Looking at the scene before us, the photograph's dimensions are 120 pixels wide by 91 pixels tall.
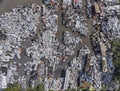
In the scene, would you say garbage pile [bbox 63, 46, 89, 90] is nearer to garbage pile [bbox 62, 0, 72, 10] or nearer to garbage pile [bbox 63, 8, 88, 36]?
garbage pile [bbox 63, 8, 88, 36]

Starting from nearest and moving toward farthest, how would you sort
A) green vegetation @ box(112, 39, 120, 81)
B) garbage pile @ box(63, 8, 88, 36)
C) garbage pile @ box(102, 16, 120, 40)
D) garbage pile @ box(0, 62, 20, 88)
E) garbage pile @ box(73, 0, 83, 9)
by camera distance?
green vegetation @ box(112, 39, 120, 81) < garbage pile @ box(0, 62, 20, 88) < garbage pile @ box(102, 16, 120, 40) < garbage pile @ box(63, 8, 88, 36) < garbage pile @ box(73, 0, 83, 9)

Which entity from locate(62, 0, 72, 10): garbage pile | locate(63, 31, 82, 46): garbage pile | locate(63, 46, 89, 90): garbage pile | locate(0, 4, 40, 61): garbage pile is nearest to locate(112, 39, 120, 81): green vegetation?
locate(63, 46, 89, 90): garbage pile

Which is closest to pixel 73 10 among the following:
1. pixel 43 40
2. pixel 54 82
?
pixel 43 40

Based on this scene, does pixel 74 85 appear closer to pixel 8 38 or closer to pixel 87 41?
pixel 87 41

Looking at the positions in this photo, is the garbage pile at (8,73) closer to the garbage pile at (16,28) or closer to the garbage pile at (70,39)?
the garbage pile at (16,28)

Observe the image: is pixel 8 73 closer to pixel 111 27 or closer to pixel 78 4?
pixel 78 4

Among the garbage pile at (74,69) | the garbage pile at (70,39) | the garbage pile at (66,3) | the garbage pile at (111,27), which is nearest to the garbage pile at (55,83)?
the garbage pile at (74,69)

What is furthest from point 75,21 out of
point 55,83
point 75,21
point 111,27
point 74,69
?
point 55,83

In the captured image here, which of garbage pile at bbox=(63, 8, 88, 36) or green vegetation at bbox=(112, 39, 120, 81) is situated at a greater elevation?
garbage pile at bbox=(63, 8, 88, 36)

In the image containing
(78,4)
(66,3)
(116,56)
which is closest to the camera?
(116,56)
